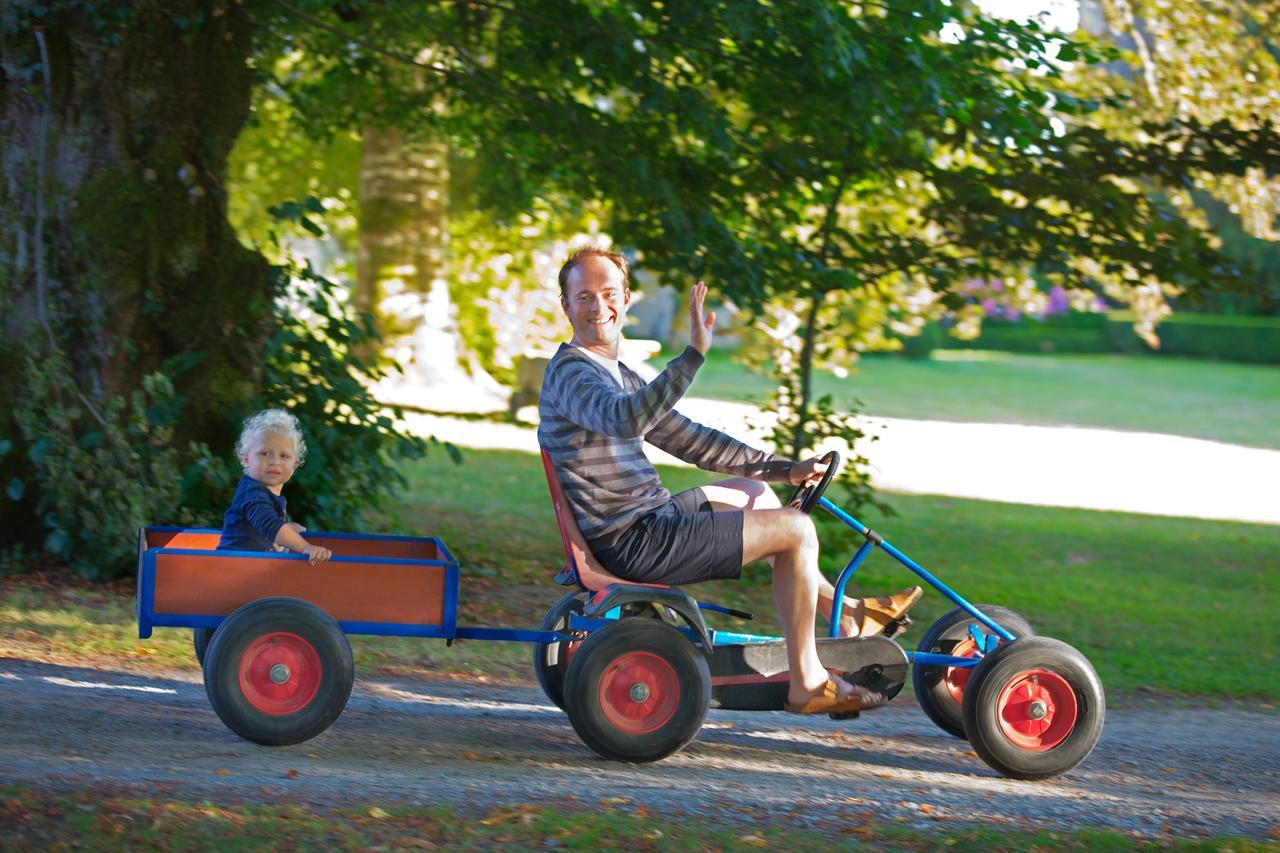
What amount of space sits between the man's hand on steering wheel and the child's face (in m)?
1.97

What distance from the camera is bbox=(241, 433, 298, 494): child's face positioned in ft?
19.5

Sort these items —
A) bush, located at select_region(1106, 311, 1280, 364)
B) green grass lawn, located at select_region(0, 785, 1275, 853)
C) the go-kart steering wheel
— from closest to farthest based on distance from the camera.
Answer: green grass lawn, located at select_region(0, 785, 1275, 853) → the go-kart steering wheel → bush, located at select_region(1106, 311, 1280, 364)

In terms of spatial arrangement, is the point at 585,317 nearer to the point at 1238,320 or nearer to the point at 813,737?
the point at 813,737

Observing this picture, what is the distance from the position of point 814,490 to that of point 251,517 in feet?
7.11

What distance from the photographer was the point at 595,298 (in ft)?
18.2

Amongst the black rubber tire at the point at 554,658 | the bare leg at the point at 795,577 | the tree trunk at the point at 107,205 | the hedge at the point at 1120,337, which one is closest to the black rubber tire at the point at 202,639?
the black rubber tire at the point at 554,658

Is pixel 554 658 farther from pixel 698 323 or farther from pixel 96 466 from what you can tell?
pixel 96 466

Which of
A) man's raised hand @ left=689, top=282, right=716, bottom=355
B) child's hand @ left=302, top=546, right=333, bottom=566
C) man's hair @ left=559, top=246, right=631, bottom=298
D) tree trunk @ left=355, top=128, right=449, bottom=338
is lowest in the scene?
child's hand @ left=302, top=546, right=333, bottom=566

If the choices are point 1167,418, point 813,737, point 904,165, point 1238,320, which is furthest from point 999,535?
point 1238,320

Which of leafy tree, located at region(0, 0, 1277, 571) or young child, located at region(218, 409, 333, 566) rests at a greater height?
leafy tree, located at region(0, 0, 1277, 571)

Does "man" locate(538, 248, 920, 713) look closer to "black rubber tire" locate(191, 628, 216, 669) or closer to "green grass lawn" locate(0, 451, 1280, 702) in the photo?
"black rubber tire" locate(191, 628, 216, 669)

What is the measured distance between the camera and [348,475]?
962 centimetres

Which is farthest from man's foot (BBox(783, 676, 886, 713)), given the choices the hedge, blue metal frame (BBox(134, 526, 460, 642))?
the hedge

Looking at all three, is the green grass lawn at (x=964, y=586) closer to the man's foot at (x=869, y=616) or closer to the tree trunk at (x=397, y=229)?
the man's foot at (x=869, y=616)
